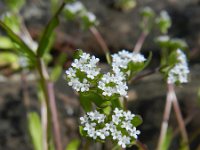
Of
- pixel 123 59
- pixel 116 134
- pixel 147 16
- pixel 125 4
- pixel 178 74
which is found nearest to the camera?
pixel 116 134

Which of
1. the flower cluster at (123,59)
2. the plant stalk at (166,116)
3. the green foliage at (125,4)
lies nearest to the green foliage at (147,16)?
the plant stalk at (166,116)

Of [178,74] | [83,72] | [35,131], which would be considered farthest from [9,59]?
[83,72]

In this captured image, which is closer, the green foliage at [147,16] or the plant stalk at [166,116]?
the plant stalk at [166,116]

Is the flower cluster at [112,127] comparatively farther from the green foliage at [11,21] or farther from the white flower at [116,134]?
the green foliage at [11,21]

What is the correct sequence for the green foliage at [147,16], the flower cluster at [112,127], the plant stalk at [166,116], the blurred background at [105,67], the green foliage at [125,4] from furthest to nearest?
the green foliage at [125,4]
the green foliage at [147,16]
the blurred background at [105,67]
the plant stalk at [166,116]
the flower cluster at [112,127]

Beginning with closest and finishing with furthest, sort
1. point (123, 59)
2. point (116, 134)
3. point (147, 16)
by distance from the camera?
point (116, 134) < point (123, 59) < point (147, 16)

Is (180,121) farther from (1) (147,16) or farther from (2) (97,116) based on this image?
(2) (97,116)
